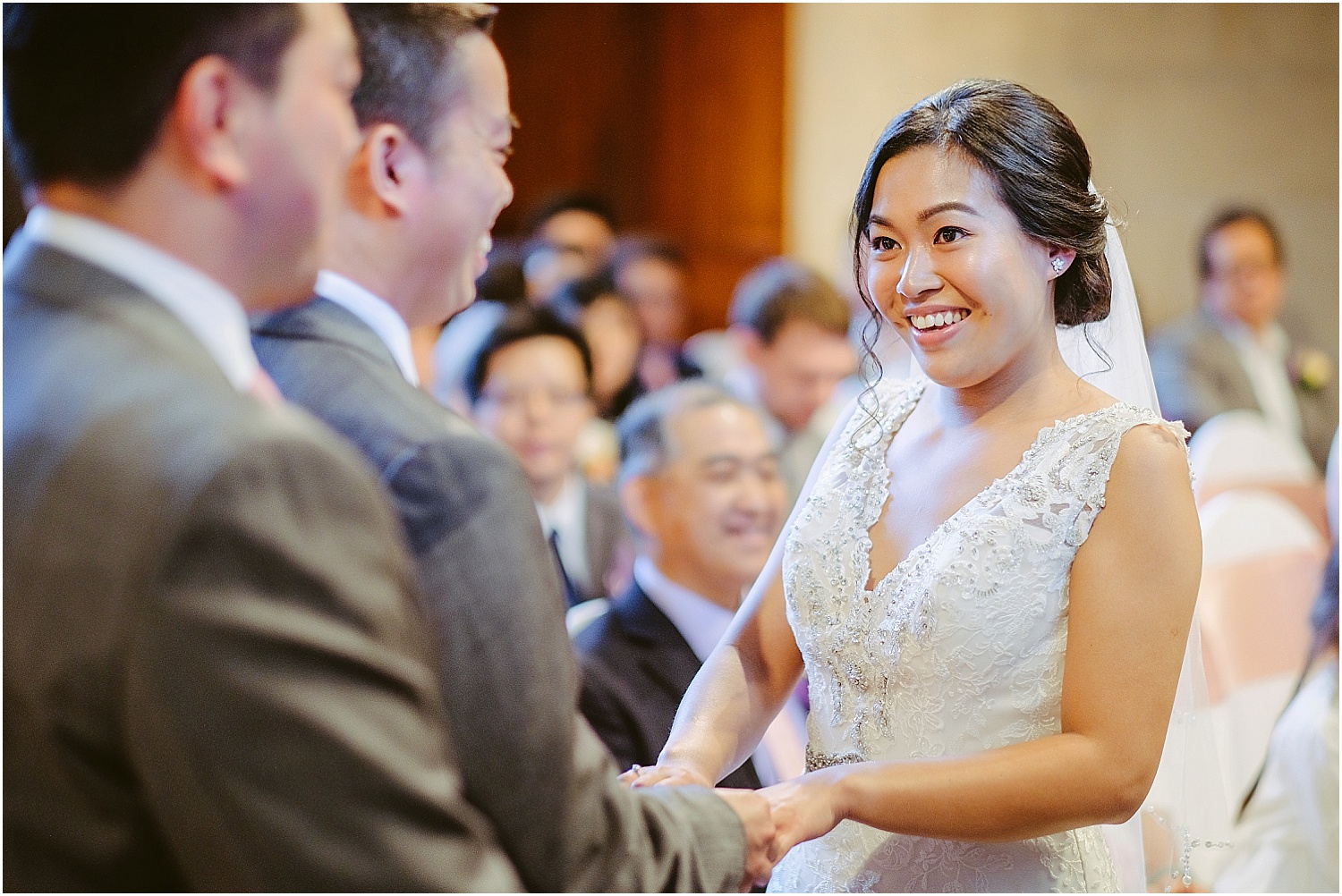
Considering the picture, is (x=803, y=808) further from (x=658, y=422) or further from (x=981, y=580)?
(x=658, y=422)

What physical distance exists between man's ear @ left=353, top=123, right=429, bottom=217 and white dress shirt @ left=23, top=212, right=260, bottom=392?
31 centimetres

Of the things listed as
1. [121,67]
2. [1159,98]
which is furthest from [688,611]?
[1159,98]

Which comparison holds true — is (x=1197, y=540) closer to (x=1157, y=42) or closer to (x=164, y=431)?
(x=164, y=431)

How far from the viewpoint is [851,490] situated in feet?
6.36

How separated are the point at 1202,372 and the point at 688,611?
414cm

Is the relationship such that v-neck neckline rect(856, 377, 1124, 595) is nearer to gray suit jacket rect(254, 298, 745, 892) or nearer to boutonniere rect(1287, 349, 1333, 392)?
gray suit jacket rect(254, 298, 745, 892)

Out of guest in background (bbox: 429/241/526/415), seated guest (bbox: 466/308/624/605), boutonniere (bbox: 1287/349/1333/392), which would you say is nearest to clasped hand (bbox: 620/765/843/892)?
guest in background (bbox: 429/241/526/415)

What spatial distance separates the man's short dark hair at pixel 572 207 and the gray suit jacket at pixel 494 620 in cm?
498

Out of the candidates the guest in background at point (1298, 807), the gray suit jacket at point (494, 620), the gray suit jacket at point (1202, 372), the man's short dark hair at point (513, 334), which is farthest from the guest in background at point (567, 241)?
the gray suit jacket at point (494, 620)

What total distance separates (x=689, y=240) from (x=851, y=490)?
17.8 feet

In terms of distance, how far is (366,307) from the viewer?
126cm

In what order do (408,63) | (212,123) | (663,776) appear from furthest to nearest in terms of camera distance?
1. (663,776)
2. (408,63)
3. (212,123)

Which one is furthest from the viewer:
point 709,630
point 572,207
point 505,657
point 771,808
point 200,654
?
point 572,207

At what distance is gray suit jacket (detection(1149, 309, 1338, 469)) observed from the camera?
18.3 feet
